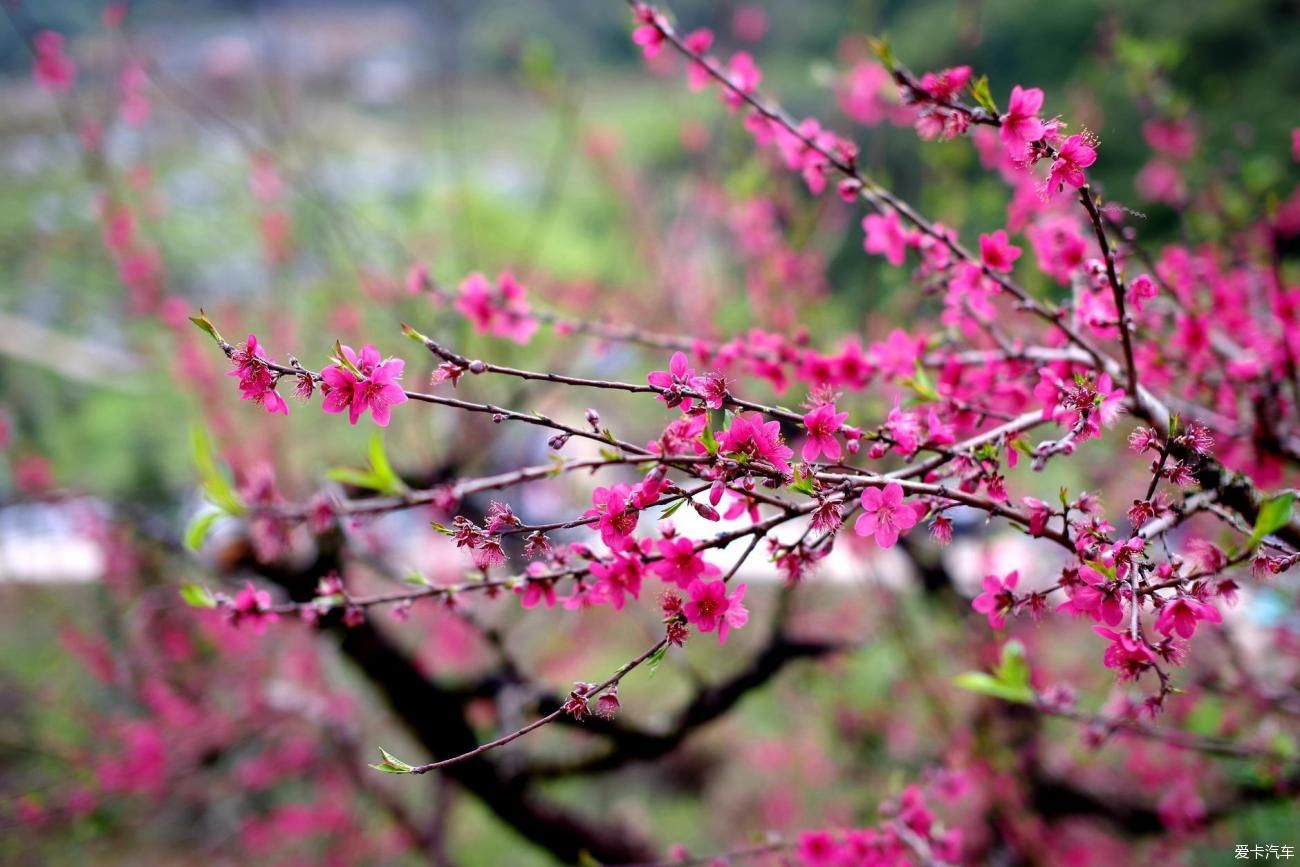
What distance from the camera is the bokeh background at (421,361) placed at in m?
2.36

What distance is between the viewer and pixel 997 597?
709 mm

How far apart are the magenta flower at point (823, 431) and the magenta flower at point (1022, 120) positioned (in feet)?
0.93

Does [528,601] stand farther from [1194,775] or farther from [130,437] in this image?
[130,437]

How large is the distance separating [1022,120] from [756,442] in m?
0.37

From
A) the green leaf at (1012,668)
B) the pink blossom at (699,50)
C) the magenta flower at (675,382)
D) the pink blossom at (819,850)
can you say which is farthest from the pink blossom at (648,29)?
the pink blossom at (819,850)

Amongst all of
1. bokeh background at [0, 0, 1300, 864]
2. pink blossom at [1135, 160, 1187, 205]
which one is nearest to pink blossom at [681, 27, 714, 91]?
bokeh background at [0, 0, 1300, 864]

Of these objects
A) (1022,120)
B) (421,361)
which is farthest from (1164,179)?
(421,361)

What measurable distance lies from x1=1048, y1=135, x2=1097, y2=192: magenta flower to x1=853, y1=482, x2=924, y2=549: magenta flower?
0.98 ft

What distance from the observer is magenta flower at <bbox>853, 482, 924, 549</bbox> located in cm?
Result: 67

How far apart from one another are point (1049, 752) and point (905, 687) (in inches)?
22.0

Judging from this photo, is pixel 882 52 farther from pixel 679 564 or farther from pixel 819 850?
pixel 819 850

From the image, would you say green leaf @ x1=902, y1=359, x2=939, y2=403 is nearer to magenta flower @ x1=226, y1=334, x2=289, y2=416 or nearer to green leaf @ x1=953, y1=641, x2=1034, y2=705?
green leaf @ x1=953, y1=641, x2=1034, y2=705

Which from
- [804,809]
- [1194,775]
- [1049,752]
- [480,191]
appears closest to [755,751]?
[804,809]

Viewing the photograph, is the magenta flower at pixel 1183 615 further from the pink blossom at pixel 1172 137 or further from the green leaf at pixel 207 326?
the pink blossom at pixel 1172 137
